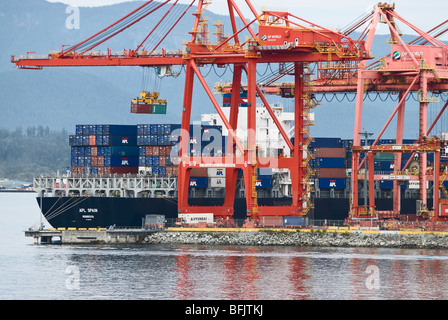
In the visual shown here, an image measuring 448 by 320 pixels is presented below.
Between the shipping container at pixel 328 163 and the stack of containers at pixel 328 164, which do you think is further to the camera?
the shipping container at pixel 328 163

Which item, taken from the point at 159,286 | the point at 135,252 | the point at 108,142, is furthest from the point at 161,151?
the point at 159,286

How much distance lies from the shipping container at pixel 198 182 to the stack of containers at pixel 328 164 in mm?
11453

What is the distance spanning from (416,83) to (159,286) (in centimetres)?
3996

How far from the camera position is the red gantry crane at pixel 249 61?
76000 millimetres

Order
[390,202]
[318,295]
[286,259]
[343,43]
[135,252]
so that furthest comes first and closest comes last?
[390,202]
[343,43]
[135,252]
[286,259]
[318,295]

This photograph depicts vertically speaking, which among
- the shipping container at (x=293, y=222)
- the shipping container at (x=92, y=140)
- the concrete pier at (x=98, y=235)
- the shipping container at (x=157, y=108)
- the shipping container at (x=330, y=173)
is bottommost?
the concrete pier at (x=98, y=235)

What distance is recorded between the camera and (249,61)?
77.3 meters

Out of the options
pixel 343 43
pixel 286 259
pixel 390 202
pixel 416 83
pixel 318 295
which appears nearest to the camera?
pixel 318 295

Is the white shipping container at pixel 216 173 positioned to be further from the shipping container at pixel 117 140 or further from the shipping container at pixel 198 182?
the shipping container at pixel 117 140

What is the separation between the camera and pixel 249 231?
A: 252 feet

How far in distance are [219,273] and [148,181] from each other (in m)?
29.5

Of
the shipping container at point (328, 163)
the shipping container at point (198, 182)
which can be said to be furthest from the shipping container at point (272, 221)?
the shipping container at point (328, 163)

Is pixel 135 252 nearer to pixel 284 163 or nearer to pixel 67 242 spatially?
pixel 67 242

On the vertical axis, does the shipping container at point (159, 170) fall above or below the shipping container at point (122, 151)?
below
